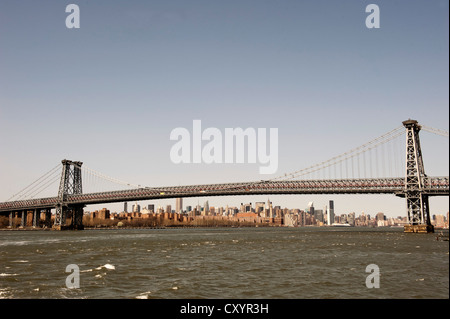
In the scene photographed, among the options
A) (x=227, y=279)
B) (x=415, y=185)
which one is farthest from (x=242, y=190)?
(x=227, y=279)

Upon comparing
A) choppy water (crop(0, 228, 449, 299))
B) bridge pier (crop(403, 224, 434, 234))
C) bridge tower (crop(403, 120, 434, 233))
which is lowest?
bridge pier (crop(403, 224, 434, 234))

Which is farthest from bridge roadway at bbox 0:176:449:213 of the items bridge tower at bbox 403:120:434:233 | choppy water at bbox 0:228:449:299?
choppy water at bbox 0:228:449:299

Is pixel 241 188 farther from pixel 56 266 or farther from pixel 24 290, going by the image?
pixel 24 290

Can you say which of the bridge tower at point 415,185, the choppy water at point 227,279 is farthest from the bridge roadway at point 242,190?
the choppy water at point 227,279

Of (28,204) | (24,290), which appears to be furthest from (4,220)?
(24,290)

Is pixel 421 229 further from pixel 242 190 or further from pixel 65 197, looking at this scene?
pixel 65 197

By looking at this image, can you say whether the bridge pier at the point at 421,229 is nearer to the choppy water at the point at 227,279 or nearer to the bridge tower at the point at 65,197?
the choppy water at the point at 227,279

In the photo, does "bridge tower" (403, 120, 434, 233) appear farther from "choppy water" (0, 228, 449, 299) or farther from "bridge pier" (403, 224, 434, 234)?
"choppy water" (0, 228, 449, 299)
